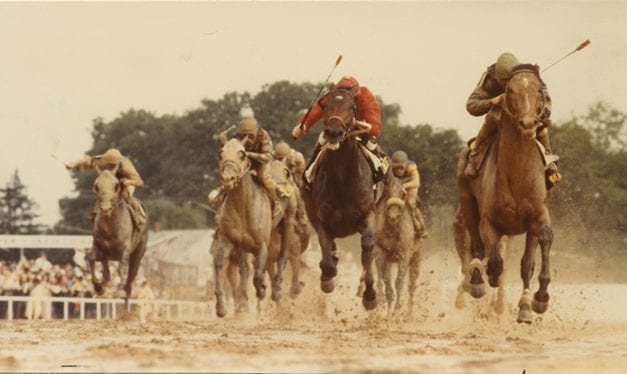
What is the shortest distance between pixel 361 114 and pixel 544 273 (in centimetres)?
343

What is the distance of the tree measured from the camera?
5272cm

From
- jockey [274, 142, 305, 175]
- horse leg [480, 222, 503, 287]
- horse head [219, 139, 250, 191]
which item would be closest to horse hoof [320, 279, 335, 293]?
horse leg [480, 222, 503, 287]

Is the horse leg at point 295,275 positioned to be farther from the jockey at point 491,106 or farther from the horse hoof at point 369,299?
the jockey at point 491,106

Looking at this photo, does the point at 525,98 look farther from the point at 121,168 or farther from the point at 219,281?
the point at 121,168

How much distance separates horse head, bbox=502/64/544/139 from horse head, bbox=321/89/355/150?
2.07 m

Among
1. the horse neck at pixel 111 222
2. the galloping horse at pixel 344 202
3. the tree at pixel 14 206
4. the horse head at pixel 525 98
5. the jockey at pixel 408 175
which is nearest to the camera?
the horse head at pixel 525 98

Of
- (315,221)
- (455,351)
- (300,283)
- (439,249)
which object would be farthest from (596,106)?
(455,351)

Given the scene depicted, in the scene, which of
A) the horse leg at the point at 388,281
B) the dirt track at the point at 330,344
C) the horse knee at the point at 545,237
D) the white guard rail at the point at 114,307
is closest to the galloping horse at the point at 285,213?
the dirt track at the point at 330,344

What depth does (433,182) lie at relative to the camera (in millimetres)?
48656

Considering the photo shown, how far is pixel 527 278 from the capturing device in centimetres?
1748

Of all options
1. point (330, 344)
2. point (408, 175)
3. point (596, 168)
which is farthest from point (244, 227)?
point (596, 168)

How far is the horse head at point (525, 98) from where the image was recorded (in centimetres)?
1622

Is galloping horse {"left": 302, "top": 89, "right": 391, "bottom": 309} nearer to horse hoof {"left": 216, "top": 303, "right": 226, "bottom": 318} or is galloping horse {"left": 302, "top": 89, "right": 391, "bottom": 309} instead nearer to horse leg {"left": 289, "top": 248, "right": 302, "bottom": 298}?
horse hoof {"left": 216, "top": 303, "right": 226, "bottom": 318}

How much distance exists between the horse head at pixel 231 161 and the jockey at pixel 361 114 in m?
2.58
